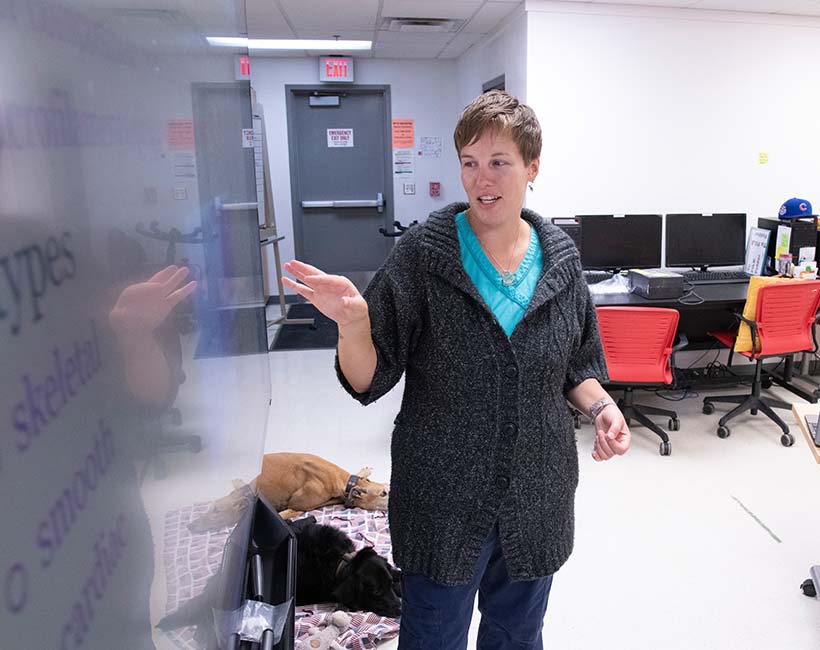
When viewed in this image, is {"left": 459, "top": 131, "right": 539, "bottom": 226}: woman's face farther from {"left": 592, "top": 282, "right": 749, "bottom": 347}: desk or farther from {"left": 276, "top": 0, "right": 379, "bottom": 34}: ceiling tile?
{"left": 276, "top": 0, "right": 379, "bottom": 34}: ceiling tile

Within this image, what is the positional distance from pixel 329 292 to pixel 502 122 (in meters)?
0.50

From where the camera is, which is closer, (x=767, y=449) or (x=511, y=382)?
(x=511, y=382)

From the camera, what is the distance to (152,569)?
1.53 feet

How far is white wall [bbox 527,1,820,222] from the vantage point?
4121mm

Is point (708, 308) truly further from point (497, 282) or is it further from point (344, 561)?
point (497, 282)

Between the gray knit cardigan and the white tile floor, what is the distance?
1.00m

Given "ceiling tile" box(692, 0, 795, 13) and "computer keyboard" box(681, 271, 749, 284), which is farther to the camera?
"computer keyboard" box(681, 271, 749, 284)

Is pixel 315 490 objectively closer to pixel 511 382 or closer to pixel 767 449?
pixel 511 382

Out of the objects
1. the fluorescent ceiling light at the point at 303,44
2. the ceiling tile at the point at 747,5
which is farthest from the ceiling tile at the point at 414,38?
the ceiling tile at the point at 747,5

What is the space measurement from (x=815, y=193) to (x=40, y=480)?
5.35 metres

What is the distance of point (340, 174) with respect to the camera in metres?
6.62

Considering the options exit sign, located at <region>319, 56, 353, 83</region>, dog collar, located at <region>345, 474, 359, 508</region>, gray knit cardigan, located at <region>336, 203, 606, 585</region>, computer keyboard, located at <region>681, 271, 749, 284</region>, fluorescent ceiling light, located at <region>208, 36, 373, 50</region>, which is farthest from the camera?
exit sign, located at <region>319, 56, 353, 83</region>

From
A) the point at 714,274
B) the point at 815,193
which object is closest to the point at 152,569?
the point at 714,274

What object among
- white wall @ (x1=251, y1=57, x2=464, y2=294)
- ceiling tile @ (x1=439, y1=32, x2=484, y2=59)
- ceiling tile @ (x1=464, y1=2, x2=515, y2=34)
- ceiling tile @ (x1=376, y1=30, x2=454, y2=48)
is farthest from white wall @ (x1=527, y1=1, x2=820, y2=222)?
white wall @ (x1=251, y1=57, x2=464, y2=294)
